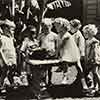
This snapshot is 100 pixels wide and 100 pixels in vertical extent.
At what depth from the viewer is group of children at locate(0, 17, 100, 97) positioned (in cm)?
543

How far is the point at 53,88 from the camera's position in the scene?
577 centimetres

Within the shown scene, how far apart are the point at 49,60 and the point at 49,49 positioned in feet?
0.49

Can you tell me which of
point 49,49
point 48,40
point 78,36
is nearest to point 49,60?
point 49,49

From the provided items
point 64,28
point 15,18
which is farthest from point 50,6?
point 64,28

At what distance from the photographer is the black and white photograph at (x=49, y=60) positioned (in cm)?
544

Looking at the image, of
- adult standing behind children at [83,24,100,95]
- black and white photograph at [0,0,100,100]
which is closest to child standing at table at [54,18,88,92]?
black and white photograph at [0,0,100,100]

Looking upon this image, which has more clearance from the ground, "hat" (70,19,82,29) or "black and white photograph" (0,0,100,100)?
"hat" (70,19,82,29)

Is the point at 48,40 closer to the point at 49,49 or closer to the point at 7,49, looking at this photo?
the point at 49,49

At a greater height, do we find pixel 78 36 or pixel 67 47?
pixel 78 36

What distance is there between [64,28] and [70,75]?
73 cm

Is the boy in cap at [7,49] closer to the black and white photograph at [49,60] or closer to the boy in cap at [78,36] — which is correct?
the black and white photograph at [49,60]

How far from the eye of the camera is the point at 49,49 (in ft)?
Result: 18.0

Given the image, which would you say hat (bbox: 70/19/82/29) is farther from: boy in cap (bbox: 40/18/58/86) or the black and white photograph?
boy in cap (bbox: 40/18/58/86)

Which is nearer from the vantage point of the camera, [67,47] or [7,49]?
[7,49]
